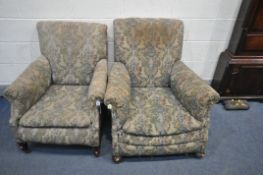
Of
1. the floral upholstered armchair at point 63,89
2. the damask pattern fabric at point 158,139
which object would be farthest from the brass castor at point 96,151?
the damask pattern fabric at point 158,139

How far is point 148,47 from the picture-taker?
6.00 ft

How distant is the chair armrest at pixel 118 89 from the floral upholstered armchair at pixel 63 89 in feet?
0.21

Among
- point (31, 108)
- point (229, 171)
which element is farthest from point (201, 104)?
point (31, 108)

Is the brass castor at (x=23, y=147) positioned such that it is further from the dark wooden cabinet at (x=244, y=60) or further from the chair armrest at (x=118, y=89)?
the dark wooden cabinet at (x=244, y=60)

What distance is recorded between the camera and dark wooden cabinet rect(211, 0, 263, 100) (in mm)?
1847

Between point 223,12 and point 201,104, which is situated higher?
point 223,12

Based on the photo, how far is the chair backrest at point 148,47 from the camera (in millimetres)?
1796

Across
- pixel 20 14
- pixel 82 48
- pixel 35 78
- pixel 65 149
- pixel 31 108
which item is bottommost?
pixel 65 149

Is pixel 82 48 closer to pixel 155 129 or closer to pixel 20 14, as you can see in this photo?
pixel 20 14

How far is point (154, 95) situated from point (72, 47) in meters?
0.85

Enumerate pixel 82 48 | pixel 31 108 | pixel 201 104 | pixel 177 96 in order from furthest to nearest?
pixel 82 48 → pixel 177 96 → pixel 31 108 → pixel 201 104

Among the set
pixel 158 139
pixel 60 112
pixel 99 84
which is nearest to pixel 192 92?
pixel 158 139

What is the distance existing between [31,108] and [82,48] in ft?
2.17

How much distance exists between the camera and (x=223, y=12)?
199cm
